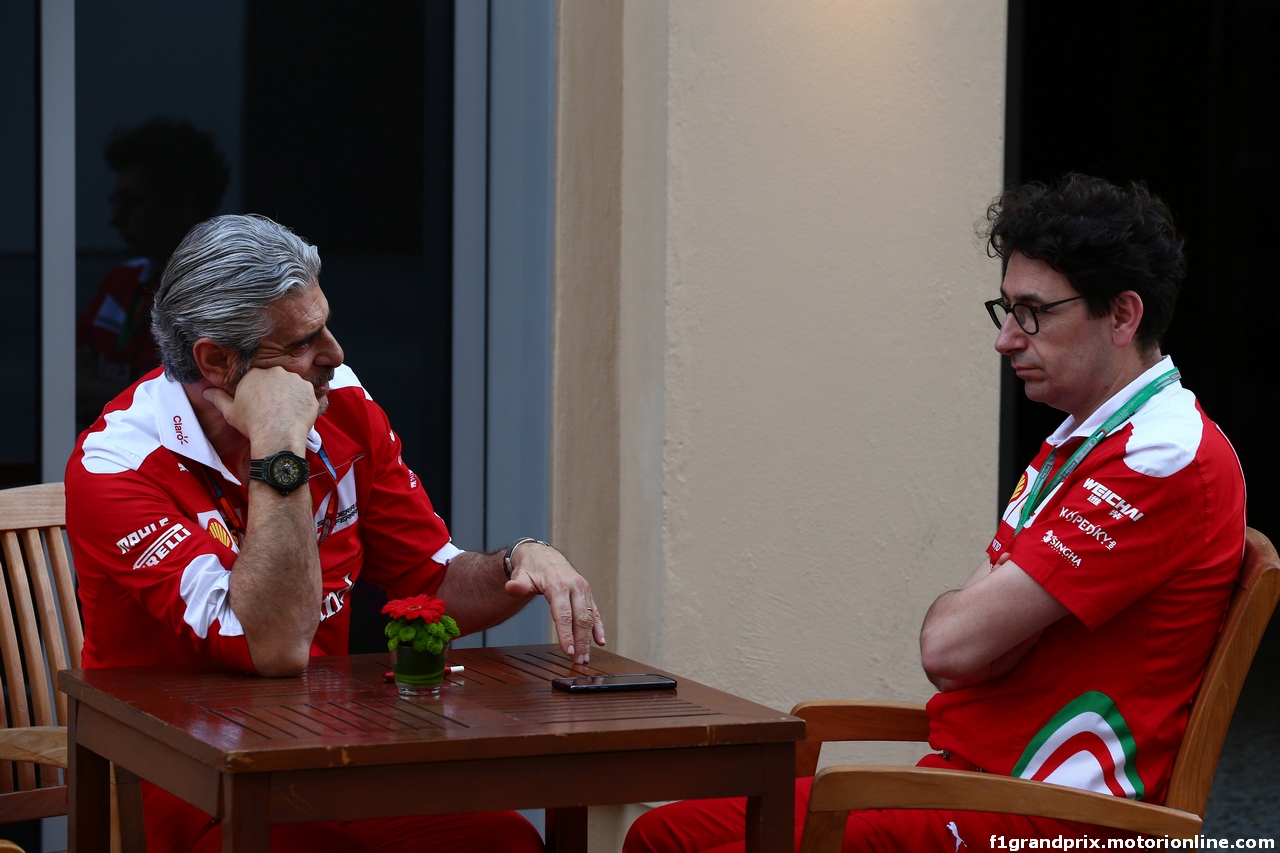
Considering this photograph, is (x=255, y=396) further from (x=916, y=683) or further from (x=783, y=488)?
(x=916, y=683)

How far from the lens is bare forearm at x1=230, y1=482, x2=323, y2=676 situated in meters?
2.32

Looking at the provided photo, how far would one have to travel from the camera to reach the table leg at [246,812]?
1.80 m

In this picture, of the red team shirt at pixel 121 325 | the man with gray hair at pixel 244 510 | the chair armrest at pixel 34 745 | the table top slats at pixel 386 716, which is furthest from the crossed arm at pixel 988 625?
the red team shirt at pixel 121 325

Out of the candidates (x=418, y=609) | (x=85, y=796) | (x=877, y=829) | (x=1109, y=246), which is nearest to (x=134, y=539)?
(x=85, y=796)

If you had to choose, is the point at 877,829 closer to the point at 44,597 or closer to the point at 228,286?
the point at 228,286

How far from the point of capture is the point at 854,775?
7.00 feet

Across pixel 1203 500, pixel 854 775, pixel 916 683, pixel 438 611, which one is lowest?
pixel 916 683

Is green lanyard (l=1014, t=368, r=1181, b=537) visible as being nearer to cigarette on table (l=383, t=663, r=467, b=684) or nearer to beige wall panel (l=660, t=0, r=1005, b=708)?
cigarette on table (l=383, t=663, r=467, b=684)

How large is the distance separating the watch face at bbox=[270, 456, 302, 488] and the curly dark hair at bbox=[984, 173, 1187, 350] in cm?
131

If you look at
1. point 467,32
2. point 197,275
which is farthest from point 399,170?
point 197,275

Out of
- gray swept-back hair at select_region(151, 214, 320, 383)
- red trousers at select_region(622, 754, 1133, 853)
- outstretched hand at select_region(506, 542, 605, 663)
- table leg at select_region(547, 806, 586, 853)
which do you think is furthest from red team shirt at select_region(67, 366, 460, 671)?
red trousers at select_region(622, 754, 1133, 853)

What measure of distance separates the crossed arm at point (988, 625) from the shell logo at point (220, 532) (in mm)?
1211

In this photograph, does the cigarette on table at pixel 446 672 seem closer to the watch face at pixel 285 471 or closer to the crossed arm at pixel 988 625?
the watch face at pixel 285 471

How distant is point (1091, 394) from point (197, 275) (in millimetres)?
1564
